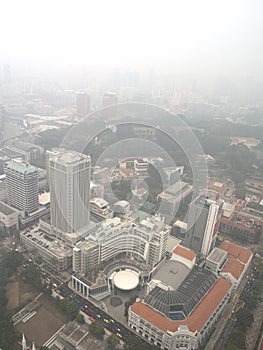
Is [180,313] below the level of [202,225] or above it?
below

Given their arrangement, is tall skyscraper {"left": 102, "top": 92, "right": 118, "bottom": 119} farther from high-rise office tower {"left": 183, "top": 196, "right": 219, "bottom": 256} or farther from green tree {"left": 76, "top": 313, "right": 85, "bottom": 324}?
green tree {"left": 76, "top": 313, "right": 85, "bottom": 324}

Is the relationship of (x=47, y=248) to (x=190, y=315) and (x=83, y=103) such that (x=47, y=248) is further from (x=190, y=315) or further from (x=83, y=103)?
(x=83, y=103)

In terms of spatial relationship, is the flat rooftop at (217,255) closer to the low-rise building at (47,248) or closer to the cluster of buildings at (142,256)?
the cluster of buildings at (142,256)

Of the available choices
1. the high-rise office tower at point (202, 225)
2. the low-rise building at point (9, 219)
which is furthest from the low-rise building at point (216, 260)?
the low-rise building at point (9, 219)

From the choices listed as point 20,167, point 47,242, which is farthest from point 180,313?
point 20,167

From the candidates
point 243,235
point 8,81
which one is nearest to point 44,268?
point 243,235

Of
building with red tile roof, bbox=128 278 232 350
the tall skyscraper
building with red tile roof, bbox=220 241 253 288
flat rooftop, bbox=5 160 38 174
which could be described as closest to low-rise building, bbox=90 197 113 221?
flat rooftop, bbox=5 160 38 174
